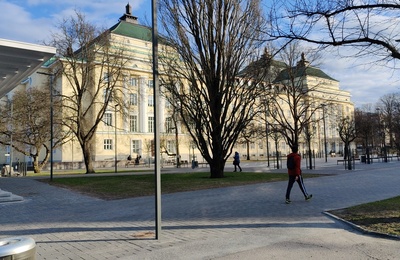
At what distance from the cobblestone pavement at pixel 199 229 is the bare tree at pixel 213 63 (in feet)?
34.0

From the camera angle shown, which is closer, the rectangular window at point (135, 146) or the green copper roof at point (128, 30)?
the green copper roof at point (128, 30)

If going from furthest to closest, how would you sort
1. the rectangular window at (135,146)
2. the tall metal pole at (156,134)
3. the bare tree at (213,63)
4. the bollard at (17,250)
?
the rectangular window at (135,146) → the bare tree at (213,63) → the tall metal pole at (156,134) → the bollard at (17,250)

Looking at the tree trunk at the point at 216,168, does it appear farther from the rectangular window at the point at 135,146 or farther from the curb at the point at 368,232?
the rectangular window at the point at 135,146

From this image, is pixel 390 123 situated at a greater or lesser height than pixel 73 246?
greater

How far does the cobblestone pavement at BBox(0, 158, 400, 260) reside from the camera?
596 cm

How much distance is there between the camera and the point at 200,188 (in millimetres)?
16859

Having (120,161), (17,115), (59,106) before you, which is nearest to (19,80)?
(59,106)

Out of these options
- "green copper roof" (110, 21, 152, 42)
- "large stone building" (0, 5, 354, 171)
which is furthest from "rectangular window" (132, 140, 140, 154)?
"green copper roof" (110, 21, 152, 42)

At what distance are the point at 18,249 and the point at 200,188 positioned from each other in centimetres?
1382

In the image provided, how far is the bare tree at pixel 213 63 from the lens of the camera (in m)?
21.9

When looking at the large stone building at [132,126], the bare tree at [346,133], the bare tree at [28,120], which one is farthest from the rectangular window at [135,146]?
the bare tree at [346,133]

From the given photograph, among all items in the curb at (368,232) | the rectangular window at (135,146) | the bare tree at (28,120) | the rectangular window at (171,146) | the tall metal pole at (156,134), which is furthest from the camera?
the rectangular window at (171,146)

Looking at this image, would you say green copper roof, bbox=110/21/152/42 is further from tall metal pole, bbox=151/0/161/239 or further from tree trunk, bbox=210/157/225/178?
tall metal pole, bbox=151/0/161/239

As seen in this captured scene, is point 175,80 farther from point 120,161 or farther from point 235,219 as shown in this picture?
point 120,161
